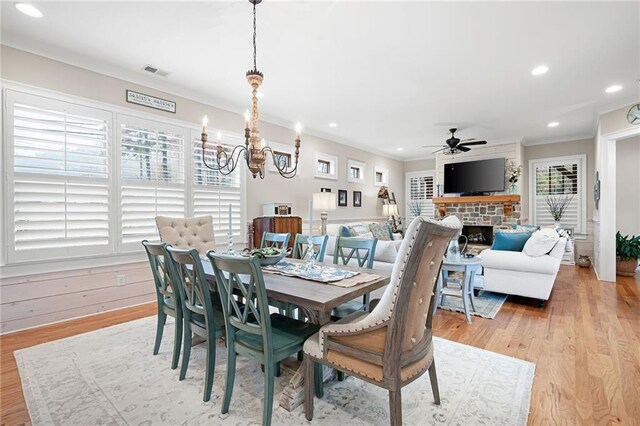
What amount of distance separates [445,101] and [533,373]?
12.1 ft

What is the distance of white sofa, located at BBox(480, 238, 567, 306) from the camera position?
3.52 meters

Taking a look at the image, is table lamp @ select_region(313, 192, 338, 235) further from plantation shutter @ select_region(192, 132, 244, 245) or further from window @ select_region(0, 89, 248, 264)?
window @ select_region(0, 89, 248, 264)

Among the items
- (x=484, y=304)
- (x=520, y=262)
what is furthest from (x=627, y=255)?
(x=484, y=304)

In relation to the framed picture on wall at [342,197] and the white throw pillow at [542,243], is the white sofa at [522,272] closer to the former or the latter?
the white throw pillow at [542,243]

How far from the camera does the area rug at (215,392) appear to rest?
1706 millimetres

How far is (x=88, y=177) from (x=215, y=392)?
2.74m

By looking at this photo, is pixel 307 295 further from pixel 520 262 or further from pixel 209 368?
pixel 520 262

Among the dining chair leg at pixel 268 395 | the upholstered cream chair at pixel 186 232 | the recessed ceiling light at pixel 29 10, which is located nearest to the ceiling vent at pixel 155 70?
the recessed ceiling light at pixel 29 10

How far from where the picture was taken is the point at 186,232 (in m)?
3.11

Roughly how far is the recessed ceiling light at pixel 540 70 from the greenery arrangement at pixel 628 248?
377 centimetres

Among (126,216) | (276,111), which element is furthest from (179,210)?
(276,111)

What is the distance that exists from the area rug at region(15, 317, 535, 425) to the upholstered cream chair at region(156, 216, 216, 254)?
99cm

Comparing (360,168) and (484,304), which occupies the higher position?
(360,168)

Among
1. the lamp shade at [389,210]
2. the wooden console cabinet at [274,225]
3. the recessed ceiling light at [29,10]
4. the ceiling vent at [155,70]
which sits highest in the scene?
the ceiling vent at [155,70]
